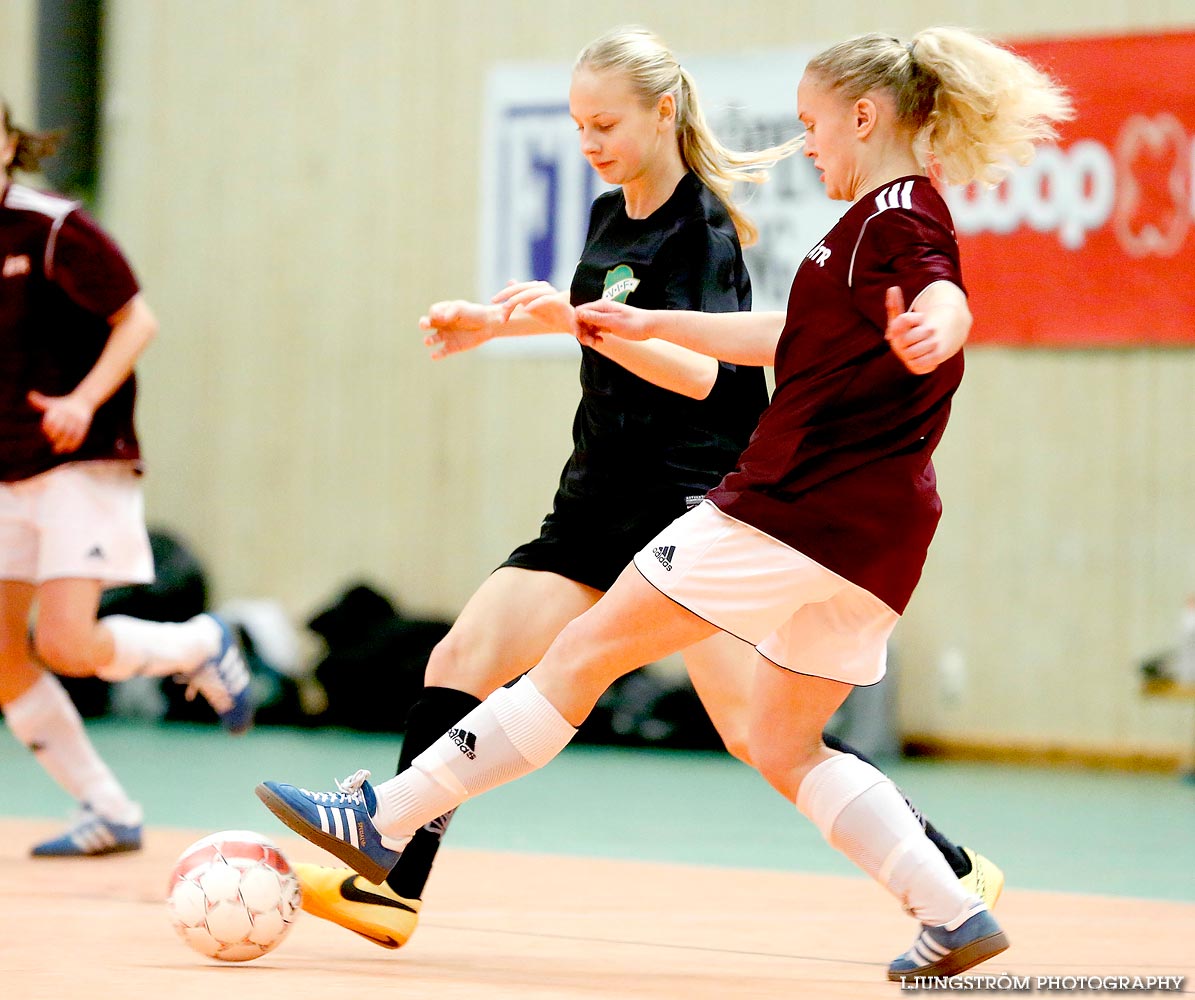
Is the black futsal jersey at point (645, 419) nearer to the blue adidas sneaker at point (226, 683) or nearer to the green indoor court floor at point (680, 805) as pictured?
the blue adidas sneaker at point (226, 683)

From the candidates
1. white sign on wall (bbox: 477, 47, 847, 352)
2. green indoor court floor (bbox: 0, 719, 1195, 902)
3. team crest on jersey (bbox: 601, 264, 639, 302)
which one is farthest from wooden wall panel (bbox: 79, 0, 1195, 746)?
team crest on jersey (bbox: 601, 264, 639, 302)

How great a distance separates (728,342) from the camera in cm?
309

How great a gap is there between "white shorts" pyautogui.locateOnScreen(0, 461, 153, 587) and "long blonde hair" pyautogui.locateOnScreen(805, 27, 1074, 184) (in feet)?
8.11

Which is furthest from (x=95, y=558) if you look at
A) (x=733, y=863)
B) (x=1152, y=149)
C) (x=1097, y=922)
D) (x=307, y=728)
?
(x=1152, y=149)

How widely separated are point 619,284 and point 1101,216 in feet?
19.4

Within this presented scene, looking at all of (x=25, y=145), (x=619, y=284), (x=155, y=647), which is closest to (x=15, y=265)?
(x=25, y=145)

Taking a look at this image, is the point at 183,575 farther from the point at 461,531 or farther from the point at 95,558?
the point at 95,558

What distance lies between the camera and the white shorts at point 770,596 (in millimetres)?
2920

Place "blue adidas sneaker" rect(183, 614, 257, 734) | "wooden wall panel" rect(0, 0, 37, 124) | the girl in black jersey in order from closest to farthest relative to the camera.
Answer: the girl in black jersey < "blue adidas sneaker" rect(183, 614, 257, 734) < "wooden wall panel" rect(0, 0, 37, 124)

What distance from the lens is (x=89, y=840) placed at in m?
4.69

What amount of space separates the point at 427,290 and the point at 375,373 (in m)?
0.59

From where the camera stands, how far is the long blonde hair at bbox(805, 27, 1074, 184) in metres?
3.03

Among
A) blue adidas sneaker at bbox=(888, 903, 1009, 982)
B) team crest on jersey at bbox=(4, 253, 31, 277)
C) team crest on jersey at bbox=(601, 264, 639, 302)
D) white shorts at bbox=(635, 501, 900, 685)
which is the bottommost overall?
blue adidas sneaker at bbox=(888, 903, 1009, 982)

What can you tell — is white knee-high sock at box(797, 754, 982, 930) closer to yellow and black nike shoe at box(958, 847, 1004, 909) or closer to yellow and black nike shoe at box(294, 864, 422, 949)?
yellow and black nike shoe at box(958, 847, 1004, 909)
